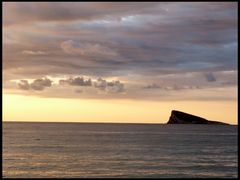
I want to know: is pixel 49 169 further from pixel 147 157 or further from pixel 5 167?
pixel 147 157

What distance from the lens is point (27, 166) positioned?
7250 centimetres

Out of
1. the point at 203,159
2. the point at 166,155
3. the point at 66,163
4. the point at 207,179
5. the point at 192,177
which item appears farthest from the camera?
the point at 166,155

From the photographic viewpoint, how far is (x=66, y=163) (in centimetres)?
7825

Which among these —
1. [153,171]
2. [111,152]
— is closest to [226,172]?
[153,171]

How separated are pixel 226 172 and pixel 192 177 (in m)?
6.98

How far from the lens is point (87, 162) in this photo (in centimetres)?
8044

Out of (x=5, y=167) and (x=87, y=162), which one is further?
(x=87, y=162)

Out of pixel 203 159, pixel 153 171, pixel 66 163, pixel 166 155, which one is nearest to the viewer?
pixel 153 171

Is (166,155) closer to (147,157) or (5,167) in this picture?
(147,157)

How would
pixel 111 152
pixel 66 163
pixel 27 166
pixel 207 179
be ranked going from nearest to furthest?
pixel 207 179
pixel 27 166
pixel 66 163
pixel 111 152

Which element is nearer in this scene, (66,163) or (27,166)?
(27,166)

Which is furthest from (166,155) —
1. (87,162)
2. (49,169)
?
(49,169)

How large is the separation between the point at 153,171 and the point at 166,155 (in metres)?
27.2

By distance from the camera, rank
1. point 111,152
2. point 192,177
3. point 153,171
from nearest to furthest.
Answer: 1. point 192,177
2. point 153,171
3. point 111,152
